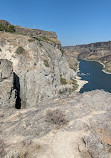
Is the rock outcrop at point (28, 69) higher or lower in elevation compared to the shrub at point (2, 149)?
higher

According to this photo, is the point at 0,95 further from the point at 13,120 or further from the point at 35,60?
the point at 35,60

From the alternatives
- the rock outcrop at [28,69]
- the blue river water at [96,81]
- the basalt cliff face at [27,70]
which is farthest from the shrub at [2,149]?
the blue river water at [96,81]

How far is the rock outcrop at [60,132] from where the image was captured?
434 inches

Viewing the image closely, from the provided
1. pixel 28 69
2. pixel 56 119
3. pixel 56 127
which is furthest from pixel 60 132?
pixel 28 69

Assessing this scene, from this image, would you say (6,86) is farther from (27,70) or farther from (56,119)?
(56,119)

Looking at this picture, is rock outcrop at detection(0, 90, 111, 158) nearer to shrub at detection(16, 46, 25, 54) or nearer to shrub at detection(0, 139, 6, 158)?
shrub at detection(0, 139, 6, 158)

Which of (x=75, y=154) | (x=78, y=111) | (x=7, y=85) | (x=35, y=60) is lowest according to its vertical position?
(x=75, y=154)

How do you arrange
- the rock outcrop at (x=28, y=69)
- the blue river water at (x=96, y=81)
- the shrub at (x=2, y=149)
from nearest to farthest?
the shrub at (x=2, y=149), the rock outcrop at (x=28, y=69), the blue river water at (x=96, y=81)

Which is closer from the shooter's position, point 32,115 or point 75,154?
point 75,154

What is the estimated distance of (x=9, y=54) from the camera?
126ft

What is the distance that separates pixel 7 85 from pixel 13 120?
42.3 feet

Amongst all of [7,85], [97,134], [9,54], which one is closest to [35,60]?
[9,54]

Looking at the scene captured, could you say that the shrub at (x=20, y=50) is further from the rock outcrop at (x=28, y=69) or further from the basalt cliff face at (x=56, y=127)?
the basalt cliff face at (x=56, y=127)

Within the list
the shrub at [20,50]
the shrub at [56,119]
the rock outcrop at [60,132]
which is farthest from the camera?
the shrub at [20,50]
